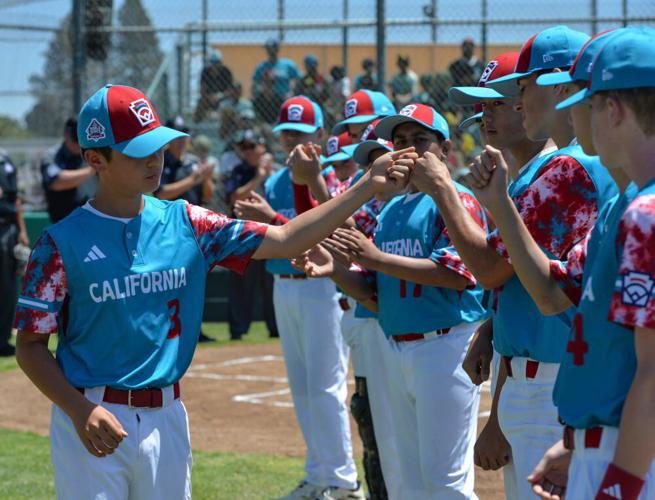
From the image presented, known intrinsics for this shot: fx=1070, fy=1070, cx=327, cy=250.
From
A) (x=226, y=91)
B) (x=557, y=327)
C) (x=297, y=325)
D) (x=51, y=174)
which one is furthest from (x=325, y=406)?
(x=226, y=91)

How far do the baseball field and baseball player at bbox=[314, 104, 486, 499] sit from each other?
1.40 metres

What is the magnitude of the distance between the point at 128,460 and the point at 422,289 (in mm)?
1806

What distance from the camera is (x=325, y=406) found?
271 inches

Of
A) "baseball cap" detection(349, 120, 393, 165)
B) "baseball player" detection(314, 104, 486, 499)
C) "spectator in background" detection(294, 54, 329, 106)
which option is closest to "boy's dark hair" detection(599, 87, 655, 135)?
"baseball player" detection(314, 104, 486, 499)

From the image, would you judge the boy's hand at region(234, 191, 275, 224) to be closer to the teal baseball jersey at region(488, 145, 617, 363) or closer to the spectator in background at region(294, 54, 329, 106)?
the teal baseball jersey at region(488, 145, 617, 363)

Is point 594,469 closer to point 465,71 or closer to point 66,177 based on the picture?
point 66,177

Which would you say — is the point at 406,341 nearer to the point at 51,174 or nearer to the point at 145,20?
the point at 51,174

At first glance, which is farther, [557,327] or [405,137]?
[405,137]

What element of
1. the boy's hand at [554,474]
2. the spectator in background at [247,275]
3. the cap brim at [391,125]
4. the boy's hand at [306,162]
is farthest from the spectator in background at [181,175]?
the boy's hand at [554,474]

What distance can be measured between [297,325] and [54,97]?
39.5ft

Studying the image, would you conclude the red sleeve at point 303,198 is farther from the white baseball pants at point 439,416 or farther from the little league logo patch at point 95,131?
the little league logo patch at point 95,131

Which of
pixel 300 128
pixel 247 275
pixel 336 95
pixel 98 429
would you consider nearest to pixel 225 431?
pixel 300 128

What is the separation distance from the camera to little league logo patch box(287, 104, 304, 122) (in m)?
7.51

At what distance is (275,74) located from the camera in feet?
46.8
